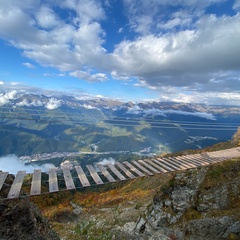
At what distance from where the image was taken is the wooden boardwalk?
27.3ft

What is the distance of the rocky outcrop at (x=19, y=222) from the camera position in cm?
755

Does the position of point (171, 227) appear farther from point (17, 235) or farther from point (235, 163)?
point (17, 235)

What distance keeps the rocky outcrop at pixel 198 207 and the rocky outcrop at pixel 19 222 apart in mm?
4966

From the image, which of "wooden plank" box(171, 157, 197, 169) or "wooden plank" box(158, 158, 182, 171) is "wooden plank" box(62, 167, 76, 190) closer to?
"wooden plank" box(158, 158, 182, 171)

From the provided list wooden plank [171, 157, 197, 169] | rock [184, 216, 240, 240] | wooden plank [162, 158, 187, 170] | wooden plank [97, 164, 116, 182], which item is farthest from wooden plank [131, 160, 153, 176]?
rock [184, 216, 240, 240]

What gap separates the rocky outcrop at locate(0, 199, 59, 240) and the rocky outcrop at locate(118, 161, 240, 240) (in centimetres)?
497

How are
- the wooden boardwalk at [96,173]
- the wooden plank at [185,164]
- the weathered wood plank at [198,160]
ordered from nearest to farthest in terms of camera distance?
the wooden boardwalk at [96,173], the wooden plank at [185,164], the weathered wood plank at [198,160]

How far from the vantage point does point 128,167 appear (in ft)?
38.3

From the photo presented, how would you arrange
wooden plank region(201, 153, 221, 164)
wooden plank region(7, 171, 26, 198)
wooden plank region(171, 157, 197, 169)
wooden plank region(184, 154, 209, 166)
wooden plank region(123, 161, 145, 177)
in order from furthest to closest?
1. wooden plank region(201, 153, 221, 164)
2. wooden plank region(184, 154, 209, 166)
3. wooden plank region(171, 157, 197, 169)
4. wooden plank region(123, 161, 145, 177)
5. wooden plank region(7, 171, 26, 198)

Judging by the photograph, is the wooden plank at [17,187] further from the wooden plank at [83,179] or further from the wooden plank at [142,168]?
the wooden plank at [142,168]

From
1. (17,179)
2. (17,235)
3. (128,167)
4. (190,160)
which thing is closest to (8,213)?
(17,235)

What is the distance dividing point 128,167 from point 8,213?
6.18m

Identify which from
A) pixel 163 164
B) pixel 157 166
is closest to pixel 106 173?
pixel 157 166

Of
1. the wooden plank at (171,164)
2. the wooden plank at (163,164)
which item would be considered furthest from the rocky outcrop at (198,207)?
the wooden plank at (163,164)
